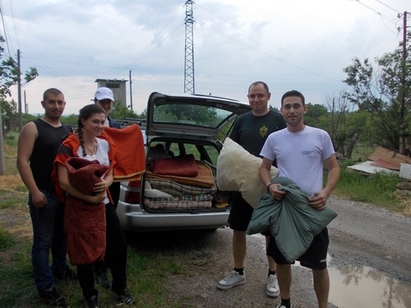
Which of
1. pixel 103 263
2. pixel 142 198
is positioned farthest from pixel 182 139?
pixel 103 263

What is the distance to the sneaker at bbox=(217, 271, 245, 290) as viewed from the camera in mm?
3342

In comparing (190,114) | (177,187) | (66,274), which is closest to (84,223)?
(66,274)

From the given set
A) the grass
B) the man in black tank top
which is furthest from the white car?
the man in black tank top

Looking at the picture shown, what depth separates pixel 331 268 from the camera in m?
4.01

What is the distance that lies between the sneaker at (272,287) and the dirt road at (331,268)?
0.18 feet

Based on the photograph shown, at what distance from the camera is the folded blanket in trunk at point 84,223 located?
97.0 inches

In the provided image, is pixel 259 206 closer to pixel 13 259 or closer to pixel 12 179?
pixel 13 259

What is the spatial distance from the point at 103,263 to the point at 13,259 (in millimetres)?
1205

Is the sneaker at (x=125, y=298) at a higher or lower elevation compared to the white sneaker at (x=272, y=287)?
higher

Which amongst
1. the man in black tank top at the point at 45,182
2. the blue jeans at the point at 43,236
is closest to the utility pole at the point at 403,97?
the man in black tank top at the point at 45,182

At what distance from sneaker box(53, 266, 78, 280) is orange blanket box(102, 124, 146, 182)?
3.48ft

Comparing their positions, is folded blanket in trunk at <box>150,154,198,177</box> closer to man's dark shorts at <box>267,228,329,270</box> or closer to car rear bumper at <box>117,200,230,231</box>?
car rear bumper at <box>117,200,230,231</box>

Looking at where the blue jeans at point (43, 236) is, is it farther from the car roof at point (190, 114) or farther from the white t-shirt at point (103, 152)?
the car roof at point (190, 114)

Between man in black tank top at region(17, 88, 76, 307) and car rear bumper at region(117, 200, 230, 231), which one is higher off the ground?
man in black tank top at region(17, 88, 76, 307)
